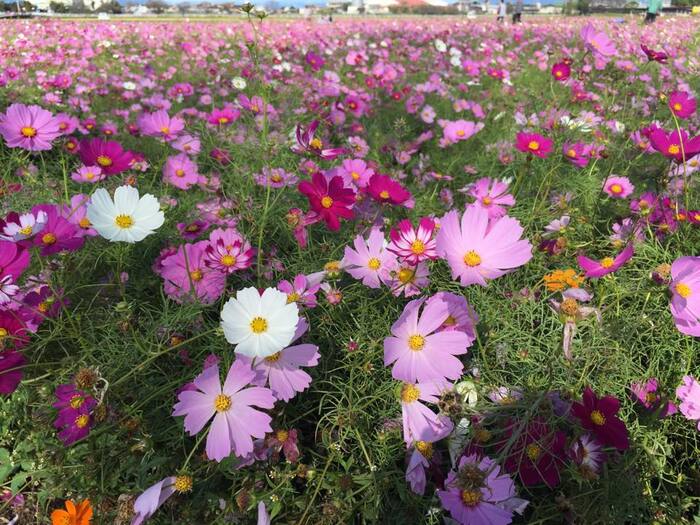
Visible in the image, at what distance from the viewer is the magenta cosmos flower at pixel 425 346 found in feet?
2.41

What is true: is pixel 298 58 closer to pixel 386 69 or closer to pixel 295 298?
pixel 386 69

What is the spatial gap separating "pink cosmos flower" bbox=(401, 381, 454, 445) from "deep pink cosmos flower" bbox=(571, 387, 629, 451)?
0.69ft

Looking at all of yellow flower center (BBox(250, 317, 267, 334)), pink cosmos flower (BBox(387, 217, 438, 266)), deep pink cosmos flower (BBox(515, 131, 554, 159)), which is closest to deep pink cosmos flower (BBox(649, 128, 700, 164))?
deep pink cosmos flower (BBox(515, 131, 554, 159))

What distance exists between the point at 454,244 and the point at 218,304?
56 cm

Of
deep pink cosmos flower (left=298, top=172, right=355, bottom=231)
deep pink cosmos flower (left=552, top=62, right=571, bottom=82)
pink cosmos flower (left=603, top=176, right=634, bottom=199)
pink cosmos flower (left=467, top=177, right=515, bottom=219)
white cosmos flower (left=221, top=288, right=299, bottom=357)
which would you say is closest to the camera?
white cosmos flower (left=221, top=288, right=299, bottom=357)

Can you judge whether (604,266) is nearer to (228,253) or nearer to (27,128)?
(228,253)

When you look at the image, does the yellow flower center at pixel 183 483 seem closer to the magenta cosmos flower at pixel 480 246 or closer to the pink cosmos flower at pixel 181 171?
the magenta cosmos flower at pixel 480 246

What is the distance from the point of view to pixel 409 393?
812 mm

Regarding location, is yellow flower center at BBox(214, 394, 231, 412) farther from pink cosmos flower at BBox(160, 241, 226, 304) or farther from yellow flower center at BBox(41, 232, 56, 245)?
yellow flower center at BBox(41, 232, 56, 245)

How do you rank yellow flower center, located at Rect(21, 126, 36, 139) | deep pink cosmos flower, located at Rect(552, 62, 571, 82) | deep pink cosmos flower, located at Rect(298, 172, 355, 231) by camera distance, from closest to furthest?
1. deep pink cosmos flower, located at Rect(298, 172, 355, 231)
2. yellow flower center, located at Rect(21, 126, 36, 139)
3. deep pink cosmos flower, located at Rect(552, 62, 571, 82)

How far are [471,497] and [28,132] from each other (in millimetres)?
1309

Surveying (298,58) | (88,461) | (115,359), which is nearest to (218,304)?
(115,359)

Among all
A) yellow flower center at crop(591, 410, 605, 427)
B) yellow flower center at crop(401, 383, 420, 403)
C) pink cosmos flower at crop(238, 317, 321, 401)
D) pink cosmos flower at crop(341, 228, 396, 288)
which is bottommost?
yellow flower center at crop(401, 383, 420, 403)

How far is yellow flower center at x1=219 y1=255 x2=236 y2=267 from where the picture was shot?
0.92 metres
